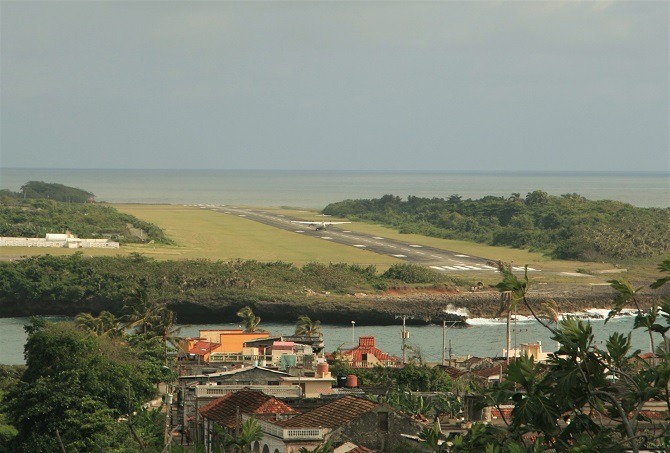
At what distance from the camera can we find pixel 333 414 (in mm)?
24828

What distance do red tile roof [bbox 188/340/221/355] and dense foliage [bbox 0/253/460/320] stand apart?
2276cm

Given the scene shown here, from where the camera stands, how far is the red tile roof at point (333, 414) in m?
23.8

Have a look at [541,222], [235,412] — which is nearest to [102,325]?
[235,412]

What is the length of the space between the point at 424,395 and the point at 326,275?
5588cm

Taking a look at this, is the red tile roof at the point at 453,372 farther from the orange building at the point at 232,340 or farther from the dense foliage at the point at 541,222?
the dense foliage at the point at 541,222

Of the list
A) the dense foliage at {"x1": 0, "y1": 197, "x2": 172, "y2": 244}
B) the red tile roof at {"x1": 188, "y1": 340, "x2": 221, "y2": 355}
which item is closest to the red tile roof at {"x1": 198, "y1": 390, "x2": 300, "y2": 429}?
the red tile roof at {"x1": 188, "y1": 340, "x2": 221, "y2": 355}

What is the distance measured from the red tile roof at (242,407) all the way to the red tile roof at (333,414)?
0.69m

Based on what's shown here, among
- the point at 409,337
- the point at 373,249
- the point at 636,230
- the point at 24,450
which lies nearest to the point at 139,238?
the point at 373,249

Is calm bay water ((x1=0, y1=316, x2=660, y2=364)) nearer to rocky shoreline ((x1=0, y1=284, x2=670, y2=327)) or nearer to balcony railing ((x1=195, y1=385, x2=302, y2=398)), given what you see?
rocky shoreline ((x1=0, y1=284, x2=670, y2=327))

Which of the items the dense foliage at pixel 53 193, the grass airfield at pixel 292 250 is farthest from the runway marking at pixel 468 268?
the dense foliage at pixel 53 193

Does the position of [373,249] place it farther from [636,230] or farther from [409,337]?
[409,337]

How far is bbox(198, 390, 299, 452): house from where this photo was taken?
999 inches

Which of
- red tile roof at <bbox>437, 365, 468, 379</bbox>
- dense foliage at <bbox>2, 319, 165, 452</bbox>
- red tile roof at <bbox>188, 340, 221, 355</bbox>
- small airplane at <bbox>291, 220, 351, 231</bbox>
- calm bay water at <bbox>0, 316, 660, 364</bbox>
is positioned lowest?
small airplane at <bbox>291, 220, 351, 231</bbox>

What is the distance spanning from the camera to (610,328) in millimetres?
69688
